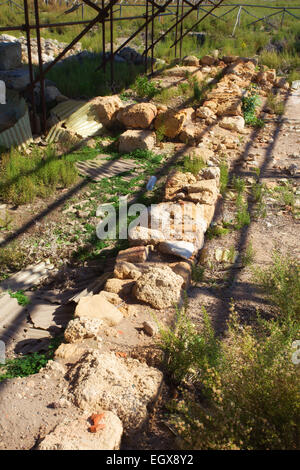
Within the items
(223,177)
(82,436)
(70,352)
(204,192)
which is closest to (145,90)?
(223,177)

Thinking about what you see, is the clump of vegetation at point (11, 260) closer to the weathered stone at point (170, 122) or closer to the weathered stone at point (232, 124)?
the weathered stone at point (170, 122)

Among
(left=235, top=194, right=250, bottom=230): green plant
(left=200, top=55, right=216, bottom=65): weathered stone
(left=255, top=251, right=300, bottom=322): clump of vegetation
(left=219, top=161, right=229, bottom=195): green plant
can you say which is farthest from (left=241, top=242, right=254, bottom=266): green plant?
(left=200, top=55, right=216, bottom=65): weathered stone

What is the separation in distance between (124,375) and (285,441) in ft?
4.05

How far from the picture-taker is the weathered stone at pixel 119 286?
464cm

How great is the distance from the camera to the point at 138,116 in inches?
365

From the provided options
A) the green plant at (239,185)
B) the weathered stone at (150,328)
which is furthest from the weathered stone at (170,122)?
the weathered stone at (150,328)

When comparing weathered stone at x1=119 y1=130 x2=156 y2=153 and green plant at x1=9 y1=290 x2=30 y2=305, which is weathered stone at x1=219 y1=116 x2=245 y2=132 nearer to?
weathered stone at x1=119 y1=130 x2=156 y2=153

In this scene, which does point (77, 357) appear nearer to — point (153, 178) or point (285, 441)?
point (285, 441)

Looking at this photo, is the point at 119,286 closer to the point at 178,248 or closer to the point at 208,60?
the point at 178,248

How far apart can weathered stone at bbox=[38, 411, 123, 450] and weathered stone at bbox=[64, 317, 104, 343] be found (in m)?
0.92

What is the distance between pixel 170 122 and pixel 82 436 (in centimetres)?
745

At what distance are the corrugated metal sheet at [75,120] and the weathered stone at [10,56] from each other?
2009mm

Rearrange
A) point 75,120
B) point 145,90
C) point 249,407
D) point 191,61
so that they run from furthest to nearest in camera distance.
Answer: point 191,61, point 145,90, point 75,120, point 249,407

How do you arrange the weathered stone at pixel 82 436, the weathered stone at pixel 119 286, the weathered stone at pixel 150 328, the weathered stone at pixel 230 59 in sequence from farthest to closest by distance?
1. the weathered stone at pixel 230 59
2. the weathered stone at pixel 119 286
3. the weathered stone at pixel 150 328
4. the weathered stone at pixel 82 436
